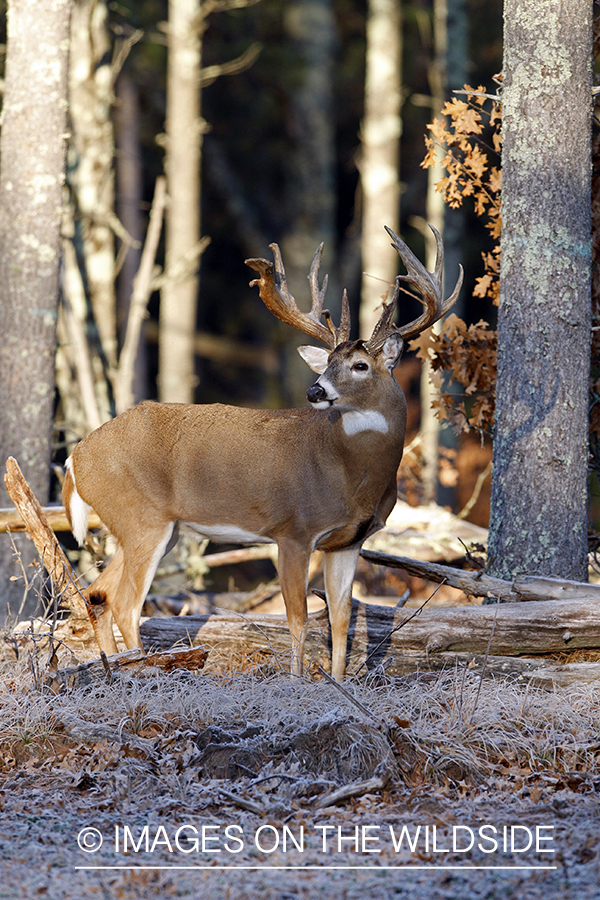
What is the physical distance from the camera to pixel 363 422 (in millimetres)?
5691

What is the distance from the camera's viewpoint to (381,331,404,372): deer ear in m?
5.76

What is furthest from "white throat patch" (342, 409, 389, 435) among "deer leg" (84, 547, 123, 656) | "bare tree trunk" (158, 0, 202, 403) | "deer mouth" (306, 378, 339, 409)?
"bare tree trunk" (158, 0, 202, 403)

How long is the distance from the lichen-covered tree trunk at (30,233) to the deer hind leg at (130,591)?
1329mm

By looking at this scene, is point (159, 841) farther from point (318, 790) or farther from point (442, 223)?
point (442, 223)

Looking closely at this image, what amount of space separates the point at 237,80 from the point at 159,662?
56.6 feet

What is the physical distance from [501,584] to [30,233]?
400cm

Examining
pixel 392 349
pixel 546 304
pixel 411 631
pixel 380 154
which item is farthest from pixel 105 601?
pixel 380 154

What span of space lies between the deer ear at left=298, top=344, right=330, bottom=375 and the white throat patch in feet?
1.59

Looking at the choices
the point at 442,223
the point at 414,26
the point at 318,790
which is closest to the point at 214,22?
the point at 414,26

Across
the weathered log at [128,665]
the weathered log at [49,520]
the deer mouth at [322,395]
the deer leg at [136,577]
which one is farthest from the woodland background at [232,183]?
the weathered log at [128,665]

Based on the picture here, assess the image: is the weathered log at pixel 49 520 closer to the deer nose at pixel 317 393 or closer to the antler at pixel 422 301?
the deer nose at pixel 317 393

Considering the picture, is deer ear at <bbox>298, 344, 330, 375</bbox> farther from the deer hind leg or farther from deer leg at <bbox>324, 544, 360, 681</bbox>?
the deer hind leg

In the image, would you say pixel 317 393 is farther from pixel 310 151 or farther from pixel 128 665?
pixel 310 151

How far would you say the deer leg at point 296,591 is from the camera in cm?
552
